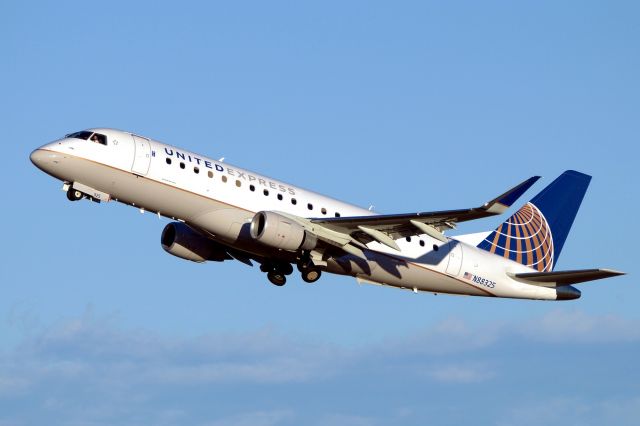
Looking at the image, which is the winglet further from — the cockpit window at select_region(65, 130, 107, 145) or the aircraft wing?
the cockpit window at select_region(65, 130, 107, 145)

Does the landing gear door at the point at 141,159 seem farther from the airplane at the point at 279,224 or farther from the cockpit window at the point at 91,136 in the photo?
the cockpit window at the point at 91,136

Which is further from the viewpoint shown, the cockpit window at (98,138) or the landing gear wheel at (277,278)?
the landing gear wheel at (277,278)

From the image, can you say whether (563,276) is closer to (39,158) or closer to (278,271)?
(278,271)

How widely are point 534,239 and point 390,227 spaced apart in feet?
38.6

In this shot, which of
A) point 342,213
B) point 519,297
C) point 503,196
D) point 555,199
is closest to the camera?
point 503,196

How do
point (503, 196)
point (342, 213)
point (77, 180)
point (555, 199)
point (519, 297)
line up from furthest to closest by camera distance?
point (555, 199)
point (519, 297)
point (342, 213)
point (77, 180)
point (503, 196)

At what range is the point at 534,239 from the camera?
60.0 m

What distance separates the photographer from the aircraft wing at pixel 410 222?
46.2 metres

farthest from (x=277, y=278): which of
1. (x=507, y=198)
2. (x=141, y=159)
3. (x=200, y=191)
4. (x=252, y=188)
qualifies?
(x=507, y=198)

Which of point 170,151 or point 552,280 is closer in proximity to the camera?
point 170,151

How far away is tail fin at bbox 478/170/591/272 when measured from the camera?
58.8m

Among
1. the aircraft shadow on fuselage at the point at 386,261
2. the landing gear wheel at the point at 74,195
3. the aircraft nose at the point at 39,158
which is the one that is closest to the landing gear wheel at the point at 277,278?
the aircraft shadow on fuselage at the point at 386,261

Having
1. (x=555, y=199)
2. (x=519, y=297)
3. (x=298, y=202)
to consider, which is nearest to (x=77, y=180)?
(x=298, y=202)

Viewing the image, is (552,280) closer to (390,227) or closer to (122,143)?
(390,227)
